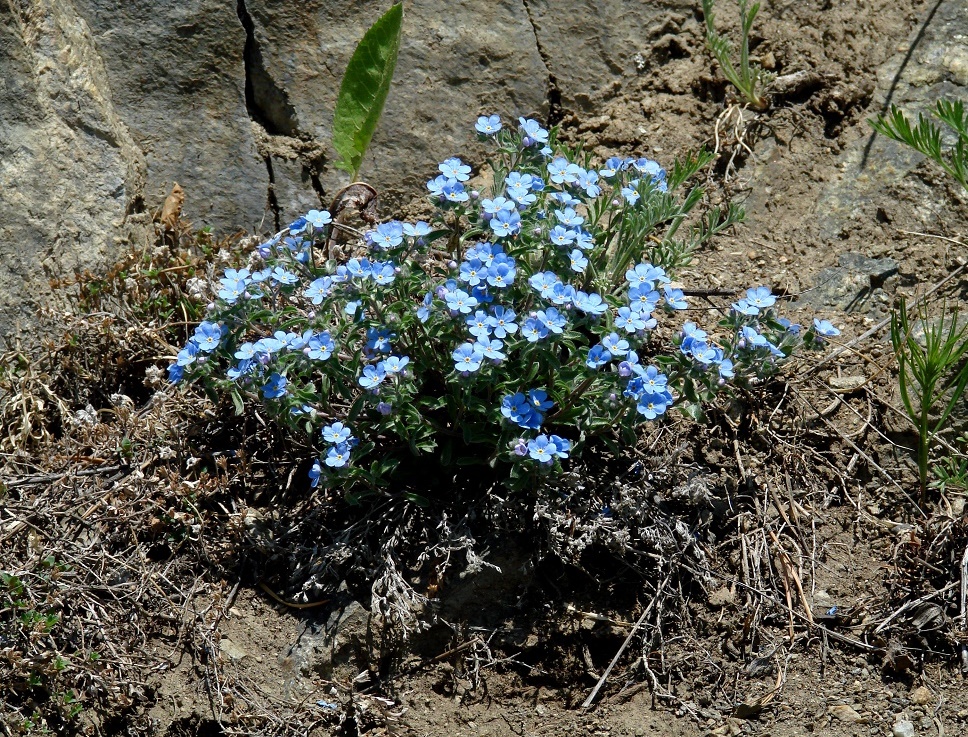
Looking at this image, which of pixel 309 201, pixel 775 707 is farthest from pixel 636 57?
pixel 775 707

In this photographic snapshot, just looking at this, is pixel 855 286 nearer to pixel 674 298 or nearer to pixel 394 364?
pixel 674 298

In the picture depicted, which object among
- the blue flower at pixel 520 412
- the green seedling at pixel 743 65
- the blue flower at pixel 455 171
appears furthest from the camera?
the green seedling at pixel 743 65

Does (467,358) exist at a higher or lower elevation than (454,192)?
lower

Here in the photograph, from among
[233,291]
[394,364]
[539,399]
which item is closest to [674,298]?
[539,399]

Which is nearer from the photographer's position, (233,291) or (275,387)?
(275,387)

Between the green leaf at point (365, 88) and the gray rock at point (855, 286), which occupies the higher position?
Answer: the green leaf at point (365, 88)

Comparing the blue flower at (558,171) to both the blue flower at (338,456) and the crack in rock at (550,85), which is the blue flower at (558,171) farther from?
the crack in rock at (550,85)

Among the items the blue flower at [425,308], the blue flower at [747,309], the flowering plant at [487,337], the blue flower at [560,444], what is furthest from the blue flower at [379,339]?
the blue flower at [747,309]
